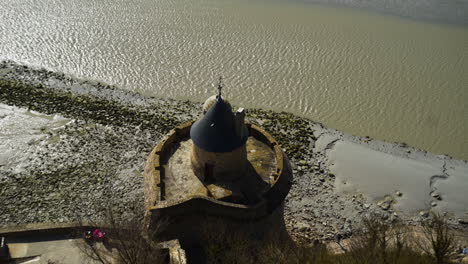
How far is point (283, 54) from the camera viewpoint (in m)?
33.6

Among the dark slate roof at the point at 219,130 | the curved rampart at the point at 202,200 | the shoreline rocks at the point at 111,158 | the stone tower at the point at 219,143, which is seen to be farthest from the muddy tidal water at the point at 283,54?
the dark slate roof at the point at 219,130

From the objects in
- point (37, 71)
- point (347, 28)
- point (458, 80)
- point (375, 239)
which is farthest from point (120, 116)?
point (458, 80)

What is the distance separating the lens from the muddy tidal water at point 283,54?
28.3m

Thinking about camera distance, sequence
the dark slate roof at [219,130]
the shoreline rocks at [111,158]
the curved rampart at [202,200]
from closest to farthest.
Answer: the curved rampart at [202,200] < the dark slate roof at [219,130] < the shoreline rocks at [111,158]

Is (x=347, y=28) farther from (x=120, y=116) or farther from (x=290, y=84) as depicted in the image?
(x=120, y=116)

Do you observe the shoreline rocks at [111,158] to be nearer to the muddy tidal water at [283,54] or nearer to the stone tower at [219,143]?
the muddy tidal water at [283,54]

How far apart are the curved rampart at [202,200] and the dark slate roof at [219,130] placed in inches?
80.5

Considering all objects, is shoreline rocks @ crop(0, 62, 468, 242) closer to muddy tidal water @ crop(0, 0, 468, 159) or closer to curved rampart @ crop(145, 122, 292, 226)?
muddy tidal water @ crop(0, 0, 468, 159)

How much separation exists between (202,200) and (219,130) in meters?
2.72

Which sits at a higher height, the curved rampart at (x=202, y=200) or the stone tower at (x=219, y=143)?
the stone tower at (x=219, y=143)

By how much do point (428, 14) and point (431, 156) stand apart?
2266cm

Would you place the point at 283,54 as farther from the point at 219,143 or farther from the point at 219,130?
the point at 219,143

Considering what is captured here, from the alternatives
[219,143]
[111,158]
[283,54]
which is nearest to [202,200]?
[219,143]

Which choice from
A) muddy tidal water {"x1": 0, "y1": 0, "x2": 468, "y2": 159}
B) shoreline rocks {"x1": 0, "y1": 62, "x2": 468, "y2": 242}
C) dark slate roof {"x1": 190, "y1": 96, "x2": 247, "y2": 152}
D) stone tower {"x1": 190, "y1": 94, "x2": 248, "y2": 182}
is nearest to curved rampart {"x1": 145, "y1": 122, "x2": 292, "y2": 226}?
stone tower {"x1": 190, "y1": 94, "x2": 248, "y2": 182}
